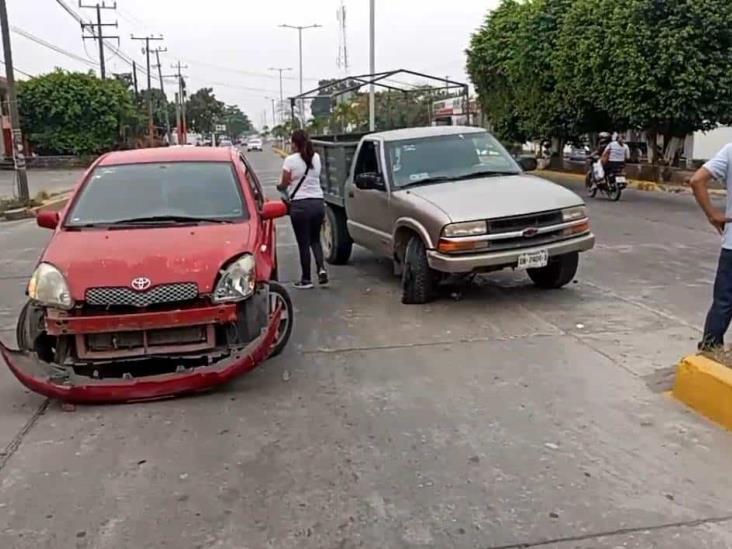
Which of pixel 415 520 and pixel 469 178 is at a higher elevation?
pixel 469 178

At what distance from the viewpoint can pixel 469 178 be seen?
891 centimetres

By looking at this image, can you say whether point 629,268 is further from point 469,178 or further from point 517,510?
point 517,510

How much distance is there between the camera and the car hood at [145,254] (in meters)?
5.47

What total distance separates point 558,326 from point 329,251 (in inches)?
194

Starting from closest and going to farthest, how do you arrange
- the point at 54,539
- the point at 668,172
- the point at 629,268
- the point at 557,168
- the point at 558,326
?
the point at 54,539
the point at 558,326
the point at 629,268
the point at 668,172
the point at 557,168

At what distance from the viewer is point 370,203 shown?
9.45m

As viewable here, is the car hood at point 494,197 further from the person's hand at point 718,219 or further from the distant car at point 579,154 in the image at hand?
the distant car at point 579,154

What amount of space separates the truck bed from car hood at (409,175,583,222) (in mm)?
2310

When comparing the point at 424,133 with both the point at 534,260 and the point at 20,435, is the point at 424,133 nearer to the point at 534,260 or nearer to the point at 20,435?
the point at 534,260

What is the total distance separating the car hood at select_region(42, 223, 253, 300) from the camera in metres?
5.47

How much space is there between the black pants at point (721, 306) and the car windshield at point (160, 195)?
355cm

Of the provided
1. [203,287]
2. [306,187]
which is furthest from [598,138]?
[203,287]

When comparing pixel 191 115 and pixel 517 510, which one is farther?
pixel 191 115

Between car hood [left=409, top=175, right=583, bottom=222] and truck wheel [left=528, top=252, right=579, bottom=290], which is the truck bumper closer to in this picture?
car hood [left=409, top=175, right=583, bottom=222]
